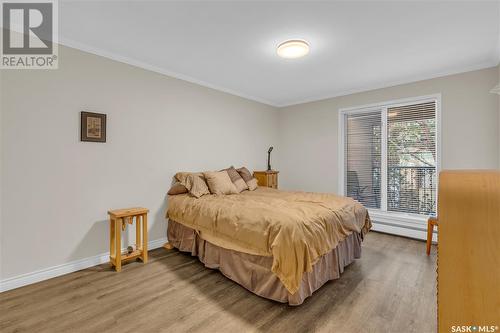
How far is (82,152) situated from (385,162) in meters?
4.42

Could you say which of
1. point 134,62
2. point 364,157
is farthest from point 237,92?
point 364,157

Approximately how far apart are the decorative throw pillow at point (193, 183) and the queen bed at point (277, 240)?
195 mm

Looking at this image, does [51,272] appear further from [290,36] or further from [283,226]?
[290,36]

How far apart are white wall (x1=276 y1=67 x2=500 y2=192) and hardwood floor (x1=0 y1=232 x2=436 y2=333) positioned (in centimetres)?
175

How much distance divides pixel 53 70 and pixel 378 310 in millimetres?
3823

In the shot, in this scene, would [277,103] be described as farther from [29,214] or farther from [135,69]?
[29,214]

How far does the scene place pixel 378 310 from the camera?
6.27ft

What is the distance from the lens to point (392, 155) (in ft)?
13.1

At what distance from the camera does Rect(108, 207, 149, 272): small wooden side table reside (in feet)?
8.48

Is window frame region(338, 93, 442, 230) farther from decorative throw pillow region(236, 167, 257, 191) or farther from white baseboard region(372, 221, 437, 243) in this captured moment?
decorative throw pillow region(236, 167, 257, 191)

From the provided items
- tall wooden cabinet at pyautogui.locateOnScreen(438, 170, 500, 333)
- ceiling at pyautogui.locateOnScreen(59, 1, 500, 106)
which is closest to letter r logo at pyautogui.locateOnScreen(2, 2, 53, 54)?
ceiling at pyautogui.locateOnScreen(59, 1, 500, 106)

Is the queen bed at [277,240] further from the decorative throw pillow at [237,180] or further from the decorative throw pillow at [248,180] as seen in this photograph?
the decorative throw pillow at [248,180]

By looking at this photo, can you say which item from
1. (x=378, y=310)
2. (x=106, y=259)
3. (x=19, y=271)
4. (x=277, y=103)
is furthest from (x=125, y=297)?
(x=277, y=103)

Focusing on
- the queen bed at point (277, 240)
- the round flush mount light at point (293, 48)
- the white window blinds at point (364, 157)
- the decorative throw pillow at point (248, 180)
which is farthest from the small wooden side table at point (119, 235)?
the white window blinds at point (364, 157)
